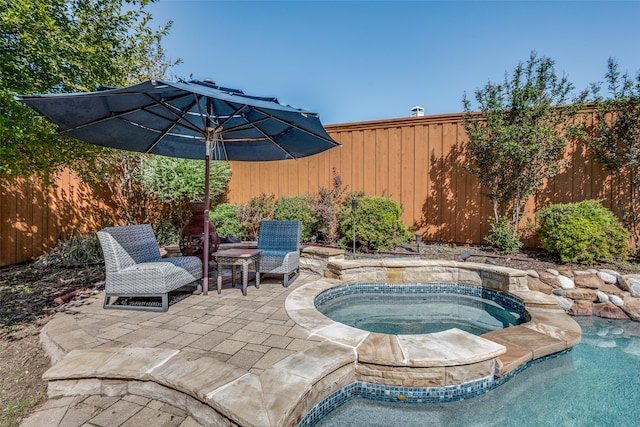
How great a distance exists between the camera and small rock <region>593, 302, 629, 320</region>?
375 centimetres

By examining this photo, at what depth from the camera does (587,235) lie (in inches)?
168

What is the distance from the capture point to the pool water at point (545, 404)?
6.37 feet

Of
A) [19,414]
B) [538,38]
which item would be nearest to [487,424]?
[19,414]

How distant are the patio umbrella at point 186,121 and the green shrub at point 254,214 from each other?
7.72 feet

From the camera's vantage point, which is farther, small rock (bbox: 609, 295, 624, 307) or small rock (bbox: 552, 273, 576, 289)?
small rock (bbox: 552, 273, 576, 289)

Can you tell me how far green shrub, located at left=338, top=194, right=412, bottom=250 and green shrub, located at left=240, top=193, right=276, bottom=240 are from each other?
2.21m

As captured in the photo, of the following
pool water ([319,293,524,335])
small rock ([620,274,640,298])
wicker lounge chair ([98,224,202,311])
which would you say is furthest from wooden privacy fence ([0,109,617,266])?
wicker lounge chair ([98,224,202,311])

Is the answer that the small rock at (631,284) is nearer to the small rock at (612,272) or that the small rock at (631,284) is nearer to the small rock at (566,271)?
the small rock at (612,272)

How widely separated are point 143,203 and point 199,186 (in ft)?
5.86

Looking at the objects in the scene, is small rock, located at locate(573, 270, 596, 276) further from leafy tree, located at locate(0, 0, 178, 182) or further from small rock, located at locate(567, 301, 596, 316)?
leafy tree, located at locate(0, 0, 178, 182)

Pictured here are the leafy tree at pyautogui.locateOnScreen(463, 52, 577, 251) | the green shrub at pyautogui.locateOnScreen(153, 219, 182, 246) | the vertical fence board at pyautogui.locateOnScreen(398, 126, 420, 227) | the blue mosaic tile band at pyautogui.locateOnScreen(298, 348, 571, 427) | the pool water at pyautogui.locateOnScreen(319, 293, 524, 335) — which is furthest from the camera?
the green shrub at pyautogui.locateOnScreen(153, 219, 182, 246)

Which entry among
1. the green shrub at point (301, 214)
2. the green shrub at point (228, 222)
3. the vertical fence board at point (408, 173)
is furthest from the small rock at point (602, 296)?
the green shrub at point (228, 222)

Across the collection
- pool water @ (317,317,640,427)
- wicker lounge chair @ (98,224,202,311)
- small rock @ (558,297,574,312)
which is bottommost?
pool water @ (317,317,640,427)

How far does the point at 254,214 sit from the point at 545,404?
5.95 metres
